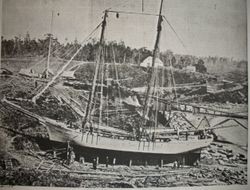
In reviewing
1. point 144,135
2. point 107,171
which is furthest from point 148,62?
point 107,171

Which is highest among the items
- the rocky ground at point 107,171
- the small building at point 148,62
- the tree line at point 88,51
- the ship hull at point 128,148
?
the tree line at point 88,51

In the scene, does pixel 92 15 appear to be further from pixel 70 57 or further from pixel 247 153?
pixel 247 153

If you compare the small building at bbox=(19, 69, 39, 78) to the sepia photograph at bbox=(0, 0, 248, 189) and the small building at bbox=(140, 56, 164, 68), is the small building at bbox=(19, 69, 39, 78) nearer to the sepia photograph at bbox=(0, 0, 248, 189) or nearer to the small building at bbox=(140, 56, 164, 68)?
the sepia photograph at bbox=(0, 0, 248, 189)

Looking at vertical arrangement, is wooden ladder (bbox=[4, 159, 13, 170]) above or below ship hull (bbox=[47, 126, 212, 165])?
below

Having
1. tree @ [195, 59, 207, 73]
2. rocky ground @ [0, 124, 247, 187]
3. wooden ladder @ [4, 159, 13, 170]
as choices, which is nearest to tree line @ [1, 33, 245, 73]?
tree @ [195, 59, 207, 73]

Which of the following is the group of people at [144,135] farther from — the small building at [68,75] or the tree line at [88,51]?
the small building at [68,75]

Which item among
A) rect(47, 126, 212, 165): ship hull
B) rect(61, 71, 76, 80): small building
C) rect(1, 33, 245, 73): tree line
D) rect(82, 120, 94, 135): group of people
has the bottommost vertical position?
rect(47, 126, 212, 165): ship hull

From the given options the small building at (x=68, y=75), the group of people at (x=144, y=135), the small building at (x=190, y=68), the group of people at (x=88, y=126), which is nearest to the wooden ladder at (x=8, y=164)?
the group of people at (x=88, y=126)

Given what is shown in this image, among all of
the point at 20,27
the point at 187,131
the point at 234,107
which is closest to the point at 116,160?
the point at 187,131
